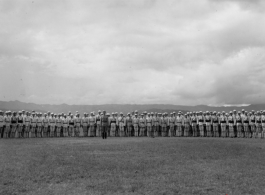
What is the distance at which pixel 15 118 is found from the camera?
934 inches

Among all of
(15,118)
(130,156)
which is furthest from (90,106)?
(130,156)

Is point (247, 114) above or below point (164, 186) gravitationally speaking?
above

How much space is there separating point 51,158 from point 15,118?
14529 mm

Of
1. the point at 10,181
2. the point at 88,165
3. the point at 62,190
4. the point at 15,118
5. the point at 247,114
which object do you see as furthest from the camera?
the point at 247,114

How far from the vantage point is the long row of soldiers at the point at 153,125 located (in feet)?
83.5

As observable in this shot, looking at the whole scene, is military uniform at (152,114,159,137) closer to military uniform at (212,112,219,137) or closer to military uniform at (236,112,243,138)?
military uniform at (212,112,219,137)

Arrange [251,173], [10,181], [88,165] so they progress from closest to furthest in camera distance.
→ 1. [10,181]
2. [251,173]
3. [88,165]

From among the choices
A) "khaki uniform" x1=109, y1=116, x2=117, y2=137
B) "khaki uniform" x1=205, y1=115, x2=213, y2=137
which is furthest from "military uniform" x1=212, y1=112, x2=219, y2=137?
"khaki uniform" x1=109, y1=116, x2=117, y2=137

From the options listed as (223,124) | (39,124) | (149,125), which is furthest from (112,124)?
(223,124)

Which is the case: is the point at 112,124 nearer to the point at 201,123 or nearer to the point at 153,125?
the point at 153,125

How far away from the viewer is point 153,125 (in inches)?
1049

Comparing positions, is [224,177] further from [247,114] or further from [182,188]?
[247,114]

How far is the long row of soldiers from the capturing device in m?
25.4

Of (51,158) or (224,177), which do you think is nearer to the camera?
(224,177)
